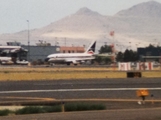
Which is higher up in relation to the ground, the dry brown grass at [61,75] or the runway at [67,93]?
the dry brown grass at [61,75]

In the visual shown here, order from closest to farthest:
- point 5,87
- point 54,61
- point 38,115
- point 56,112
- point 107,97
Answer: point 38,115
point 56,112
point 107,97
point 5,87
point 54,61

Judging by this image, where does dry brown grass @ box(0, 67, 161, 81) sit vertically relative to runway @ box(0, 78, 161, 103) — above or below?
above

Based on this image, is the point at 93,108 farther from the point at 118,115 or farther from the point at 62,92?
the point at 62,92

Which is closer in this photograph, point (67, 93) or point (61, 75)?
point (67, 93)

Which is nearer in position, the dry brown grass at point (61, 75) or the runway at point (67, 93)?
the runway at point (67, 93)

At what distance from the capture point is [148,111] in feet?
71.8

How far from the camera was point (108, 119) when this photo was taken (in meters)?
19.1

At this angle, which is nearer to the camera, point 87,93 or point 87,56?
point 87,93

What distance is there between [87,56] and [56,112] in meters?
135

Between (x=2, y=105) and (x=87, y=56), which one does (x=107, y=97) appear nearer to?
(x=2, y=105)

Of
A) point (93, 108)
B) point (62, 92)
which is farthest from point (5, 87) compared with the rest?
point (93, 108)

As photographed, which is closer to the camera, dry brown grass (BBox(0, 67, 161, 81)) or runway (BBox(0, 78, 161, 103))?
runway (BBox(0, 78, 161, 103))

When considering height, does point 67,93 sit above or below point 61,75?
below

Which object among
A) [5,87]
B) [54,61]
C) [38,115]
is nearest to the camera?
[38,115]
